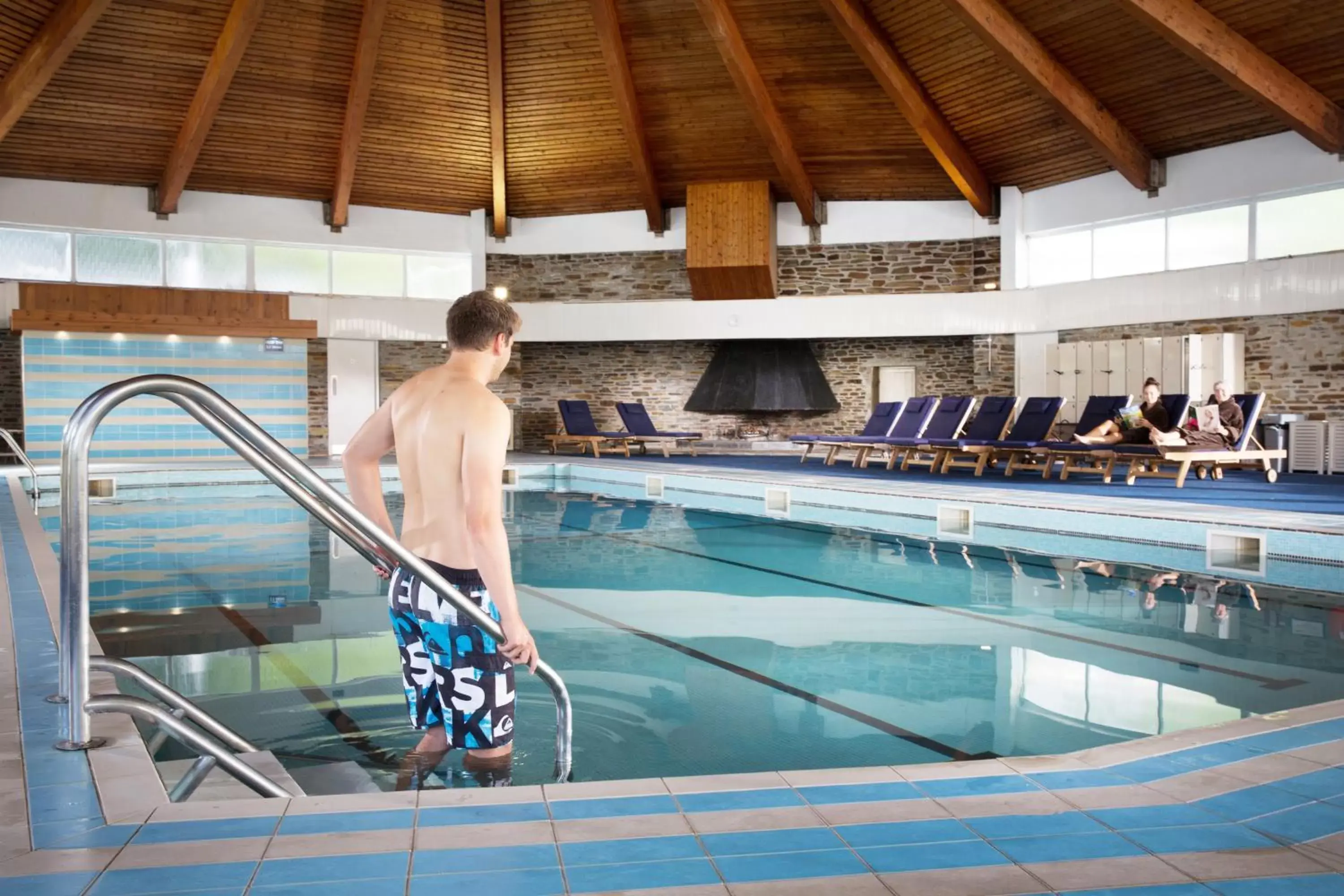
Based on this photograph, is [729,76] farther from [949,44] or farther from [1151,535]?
[1151,535]

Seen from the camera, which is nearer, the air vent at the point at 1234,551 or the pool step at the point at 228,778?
the pool step at the point at 228,778

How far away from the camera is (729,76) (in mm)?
15523

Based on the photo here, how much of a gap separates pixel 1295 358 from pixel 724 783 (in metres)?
13.6

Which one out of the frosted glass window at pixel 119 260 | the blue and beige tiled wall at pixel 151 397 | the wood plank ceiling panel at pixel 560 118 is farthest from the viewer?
the frosted glass window at pixel 119 260

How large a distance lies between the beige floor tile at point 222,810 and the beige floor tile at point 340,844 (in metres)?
0.15

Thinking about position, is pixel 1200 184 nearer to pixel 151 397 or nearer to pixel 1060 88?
pixel 1060 88

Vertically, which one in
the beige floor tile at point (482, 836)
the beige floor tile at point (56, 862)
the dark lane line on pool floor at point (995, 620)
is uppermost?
the beige floor tile at point (56, 862)

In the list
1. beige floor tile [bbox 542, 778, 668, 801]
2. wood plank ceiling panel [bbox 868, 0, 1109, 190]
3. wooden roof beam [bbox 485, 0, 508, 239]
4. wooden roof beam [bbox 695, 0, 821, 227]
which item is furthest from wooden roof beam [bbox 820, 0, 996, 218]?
beige floor tile [bbox 542, 778, 668, 801]

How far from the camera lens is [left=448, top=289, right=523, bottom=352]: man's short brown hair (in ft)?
8.74

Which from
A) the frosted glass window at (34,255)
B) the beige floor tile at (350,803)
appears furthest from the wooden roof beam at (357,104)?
the beige floor tile at (350,803)

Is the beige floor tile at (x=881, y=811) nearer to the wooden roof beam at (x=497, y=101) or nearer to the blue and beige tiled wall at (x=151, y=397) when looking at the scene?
the blue and beige tiled wall at (x=151, y=397)

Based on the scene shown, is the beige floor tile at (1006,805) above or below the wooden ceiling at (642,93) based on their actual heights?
below

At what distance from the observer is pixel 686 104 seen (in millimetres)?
16141

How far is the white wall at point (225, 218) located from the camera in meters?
15.9
